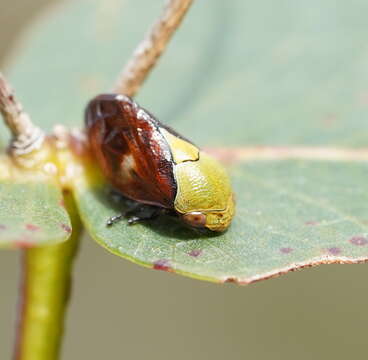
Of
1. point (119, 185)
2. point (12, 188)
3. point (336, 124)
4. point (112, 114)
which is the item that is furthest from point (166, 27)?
point (336, 124)

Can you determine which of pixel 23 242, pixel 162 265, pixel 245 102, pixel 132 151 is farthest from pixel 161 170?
pixel 245 102

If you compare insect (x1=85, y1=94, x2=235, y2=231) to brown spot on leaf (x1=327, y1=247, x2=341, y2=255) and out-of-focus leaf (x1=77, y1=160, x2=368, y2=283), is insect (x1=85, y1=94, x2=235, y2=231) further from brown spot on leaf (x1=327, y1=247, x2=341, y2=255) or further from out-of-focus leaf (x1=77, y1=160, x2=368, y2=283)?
brown spot on leaf (x1=327, y1=247, x2=341, y2=255)

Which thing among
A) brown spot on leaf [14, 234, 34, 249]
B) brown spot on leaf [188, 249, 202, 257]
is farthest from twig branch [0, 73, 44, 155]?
brown spot on leaf [188, 249, 202, 257]

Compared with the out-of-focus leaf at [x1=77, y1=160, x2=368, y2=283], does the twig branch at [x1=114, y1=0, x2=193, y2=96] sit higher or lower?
higher

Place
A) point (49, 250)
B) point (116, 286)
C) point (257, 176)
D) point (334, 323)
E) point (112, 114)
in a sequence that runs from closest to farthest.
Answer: point (49, 250), point (112, 114), point (257, 176), point (334, 323), point (116, 286)

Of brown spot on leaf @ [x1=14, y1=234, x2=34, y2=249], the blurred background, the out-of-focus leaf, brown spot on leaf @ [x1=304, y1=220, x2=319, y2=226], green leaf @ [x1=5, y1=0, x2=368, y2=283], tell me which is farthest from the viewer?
the blurred background

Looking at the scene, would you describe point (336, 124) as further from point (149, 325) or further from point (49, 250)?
point (149, 325)

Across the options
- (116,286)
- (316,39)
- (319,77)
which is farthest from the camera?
(116,286)
